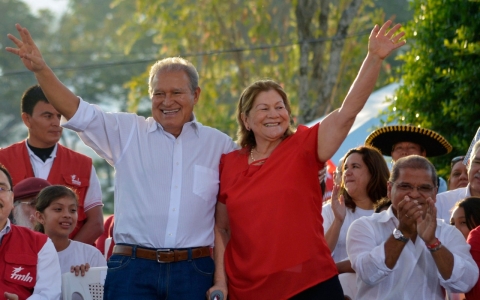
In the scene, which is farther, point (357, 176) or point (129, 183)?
point (357, 176)

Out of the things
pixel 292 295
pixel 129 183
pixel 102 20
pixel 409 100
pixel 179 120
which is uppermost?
pixel 102 20

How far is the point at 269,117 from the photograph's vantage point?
504cm

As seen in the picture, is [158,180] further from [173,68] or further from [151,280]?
[173,68]

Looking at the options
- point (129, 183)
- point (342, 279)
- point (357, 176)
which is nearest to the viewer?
point (129, 183)

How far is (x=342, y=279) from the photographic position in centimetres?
627

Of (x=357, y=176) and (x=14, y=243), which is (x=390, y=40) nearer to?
(x=357, y=176)

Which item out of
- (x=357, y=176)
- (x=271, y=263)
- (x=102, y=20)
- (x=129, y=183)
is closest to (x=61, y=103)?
Result: (x=129, y=183)

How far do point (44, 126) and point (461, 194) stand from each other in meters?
3.29

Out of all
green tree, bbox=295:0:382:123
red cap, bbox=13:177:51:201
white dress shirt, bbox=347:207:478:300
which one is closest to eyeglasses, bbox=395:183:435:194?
white dress shirt, bbox=347:207:478:300

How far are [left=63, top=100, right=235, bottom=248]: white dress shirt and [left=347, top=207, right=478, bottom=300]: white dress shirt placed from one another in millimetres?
984

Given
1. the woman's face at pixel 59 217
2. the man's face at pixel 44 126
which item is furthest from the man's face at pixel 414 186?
the man's face at pixel 44 126

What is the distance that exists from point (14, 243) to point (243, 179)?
1.58 m

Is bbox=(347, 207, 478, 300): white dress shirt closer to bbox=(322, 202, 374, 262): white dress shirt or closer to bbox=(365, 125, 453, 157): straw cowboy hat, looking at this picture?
bbox=(322, 202, 374, 262): white dress shirt

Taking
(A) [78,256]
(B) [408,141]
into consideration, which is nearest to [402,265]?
(B) [408,141]
